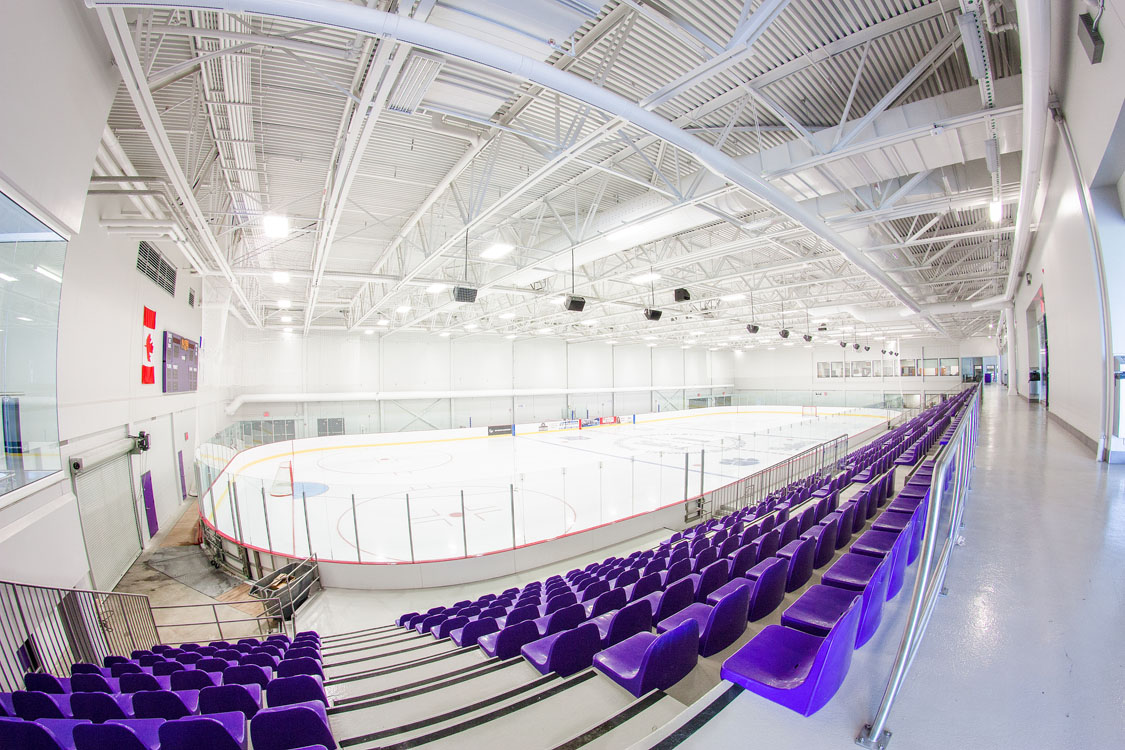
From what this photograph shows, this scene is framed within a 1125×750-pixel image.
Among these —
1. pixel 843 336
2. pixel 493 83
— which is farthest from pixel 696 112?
pixel 843 336

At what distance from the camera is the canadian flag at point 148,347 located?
10.3m

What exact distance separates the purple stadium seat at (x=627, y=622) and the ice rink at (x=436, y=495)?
5802 mm

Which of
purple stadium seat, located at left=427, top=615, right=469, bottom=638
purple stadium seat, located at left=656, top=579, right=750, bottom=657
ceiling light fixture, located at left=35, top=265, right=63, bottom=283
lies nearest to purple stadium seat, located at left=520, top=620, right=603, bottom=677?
purple stadium seat, located at left=656, top=579, right=750, bottom=657

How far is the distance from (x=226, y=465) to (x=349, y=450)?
9496mm

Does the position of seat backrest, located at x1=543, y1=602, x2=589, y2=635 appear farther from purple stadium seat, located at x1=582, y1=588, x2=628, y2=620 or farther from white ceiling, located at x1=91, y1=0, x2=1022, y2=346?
white ceiling, located at x1=91, y1=0, x2=1022, y2=346

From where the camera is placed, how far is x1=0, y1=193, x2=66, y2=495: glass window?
412 cm

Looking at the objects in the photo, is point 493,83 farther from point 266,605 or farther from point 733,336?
point 733,336

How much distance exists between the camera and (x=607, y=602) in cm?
346

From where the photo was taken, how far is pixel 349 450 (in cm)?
2328

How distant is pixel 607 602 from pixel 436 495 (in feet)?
21.5

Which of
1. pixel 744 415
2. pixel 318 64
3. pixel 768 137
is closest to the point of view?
pixel 318 64

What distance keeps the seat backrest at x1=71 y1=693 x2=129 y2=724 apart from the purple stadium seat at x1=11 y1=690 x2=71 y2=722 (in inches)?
3.4

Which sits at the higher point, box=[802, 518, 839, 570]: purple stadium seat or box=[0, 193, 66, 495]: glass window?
box=[0, 193, 66, 495]: glass window

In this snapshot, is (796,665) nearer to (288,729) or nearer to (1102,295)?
(288,729)
